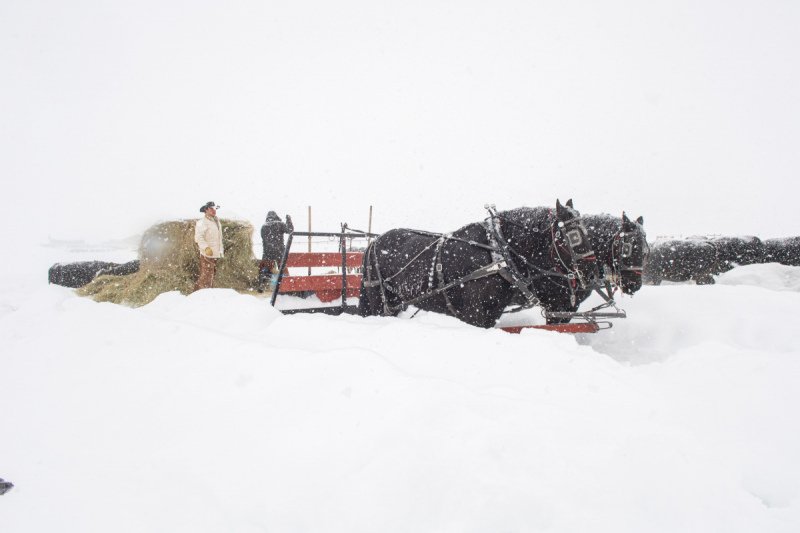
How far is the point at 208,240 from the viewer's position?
23.6ft

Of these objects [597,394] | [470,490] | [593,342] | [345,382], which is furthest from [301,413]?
[593,342]

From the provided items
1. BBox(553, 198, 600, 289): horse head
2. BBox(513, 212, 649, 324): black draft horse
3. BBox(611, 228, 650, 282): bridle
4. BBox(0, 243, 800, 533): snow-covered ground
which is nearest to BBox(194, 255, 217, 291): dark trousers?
BBox(0, 243, 800, 533): snow-covered ground

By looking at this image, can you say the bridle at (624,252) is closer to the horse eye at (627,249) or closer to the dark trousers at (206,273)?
the horse eye at (627,249)

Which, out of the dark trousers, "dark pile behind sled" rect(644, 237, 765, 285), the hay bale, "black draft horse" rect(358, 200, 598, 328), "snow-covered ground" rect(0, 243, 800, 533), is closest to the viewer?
"snow-covered ground" rect(0, 243, 800, 533)

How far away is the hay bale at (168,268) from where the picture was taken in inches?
295

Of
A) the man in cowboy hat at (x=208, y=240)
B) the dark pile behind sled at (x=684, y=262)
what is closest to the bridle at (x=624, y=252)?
the dark pile behind sled at (x=684, y=262)

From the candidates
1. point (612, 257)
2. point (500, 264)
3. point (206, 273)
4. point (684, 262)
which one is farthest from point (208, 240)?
point (684, 262)

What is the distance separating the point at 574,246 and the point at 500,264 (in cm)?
74

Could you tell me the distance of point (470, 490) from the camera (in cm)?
138

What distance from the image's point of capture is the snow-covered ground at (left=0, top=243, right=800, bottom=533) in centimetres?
134

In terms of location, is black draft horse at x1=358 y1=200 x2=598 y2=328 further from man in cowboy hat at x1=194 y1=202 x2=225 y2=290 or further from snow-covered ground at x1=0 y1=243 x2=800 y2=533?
man in cowboy hat at x1=194 y1=202 x2=225 y2=290

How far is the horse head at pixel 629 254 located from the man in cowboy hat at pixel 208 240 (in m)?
6.52

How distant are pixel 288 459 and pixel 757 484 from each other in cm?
193

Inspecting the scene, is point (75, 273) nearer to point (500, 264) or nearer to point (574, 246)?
point (500, 264)
